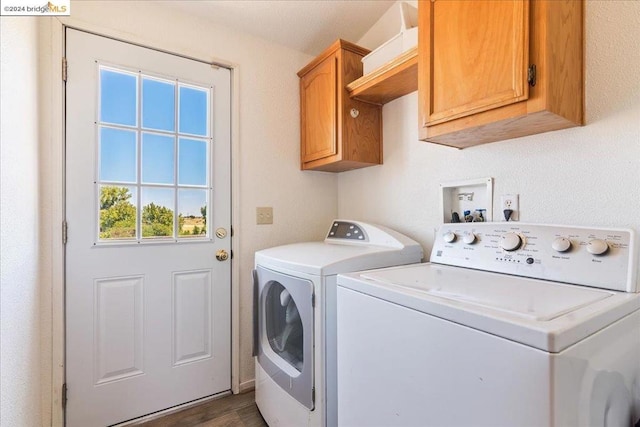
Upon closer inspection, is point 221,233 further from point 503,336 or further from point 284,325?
point 503,336

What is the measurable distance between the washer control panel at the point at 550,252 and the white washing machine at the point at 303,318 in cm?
33

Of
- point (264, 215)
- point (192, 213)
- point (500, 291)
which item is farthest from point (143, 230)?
point (500, 291)

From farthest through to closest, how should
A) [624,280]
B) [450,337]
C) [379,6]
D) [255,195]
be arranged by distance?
[255,195] < [379,6] < [624,280] < [450,337]

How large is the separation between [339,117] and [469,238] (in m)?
1.02

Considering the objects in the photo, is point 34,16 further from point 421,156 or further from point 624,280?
point 624,280

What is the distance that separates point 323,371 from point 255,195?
120cm

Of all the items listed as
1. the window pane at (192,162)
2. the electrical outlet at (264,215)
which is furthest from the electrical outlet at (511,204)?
the window pane at (192,162)

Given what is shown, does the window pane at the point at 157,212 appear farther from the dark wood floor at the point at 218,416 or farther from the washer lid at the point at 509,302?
the washer lid at the point at 509,302

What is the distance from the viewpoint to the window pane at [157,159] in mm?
1695

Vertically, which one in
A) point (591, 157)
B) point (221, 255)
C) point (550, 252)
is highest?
point (591, 157)

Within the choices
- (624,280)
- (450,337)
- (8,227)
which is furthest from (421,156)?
(8,227)

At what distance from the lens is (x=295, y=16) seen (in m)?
1.87

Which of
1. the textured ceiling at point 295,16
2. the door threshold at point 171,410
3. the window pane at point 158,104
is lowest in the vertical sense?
the door threshold at point 171,410

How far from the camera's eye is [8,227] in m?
1.01
